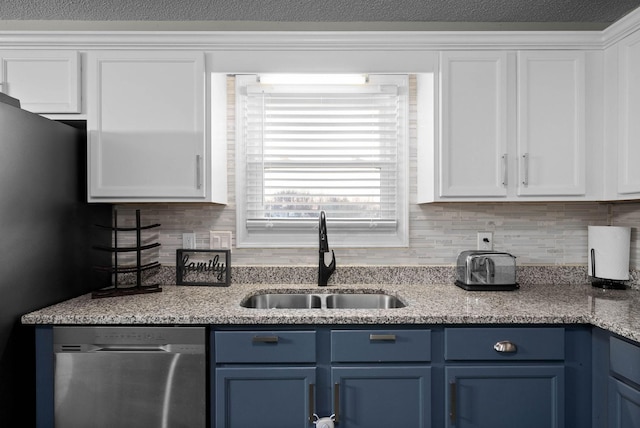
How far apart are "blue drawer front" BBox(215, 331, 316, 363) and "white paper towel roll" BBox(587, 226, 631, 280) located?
1666 millimetres

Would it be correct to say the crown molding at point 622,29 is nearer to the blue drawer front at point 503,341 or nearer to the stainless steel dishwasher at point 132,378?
the blue drawer front at point 503,341

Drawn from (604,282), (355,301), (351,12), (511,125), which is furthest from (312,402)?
(351,12)

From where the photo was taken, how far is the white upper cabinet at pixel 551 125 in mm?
1988

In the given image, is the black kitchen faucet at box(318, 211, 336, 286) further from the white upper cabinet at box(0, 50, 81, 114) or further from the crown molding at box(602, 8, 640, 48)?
the crown molding at box(602, 8, 640, 48)

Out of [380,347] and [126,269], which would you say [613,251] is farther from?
[126,269]

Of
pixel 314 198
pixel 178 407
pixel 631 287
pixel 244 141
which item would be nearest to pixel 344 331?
pixel 178 407

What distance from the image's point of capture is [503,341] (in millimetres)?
1614

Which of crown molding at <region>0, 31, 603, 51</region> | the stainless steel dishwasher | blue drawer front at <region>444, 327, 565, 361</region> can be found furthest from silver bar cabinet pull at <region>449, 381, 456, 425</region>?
crown molding at <region>0, 31, 603, 51</region>

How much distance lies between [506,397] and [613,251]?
1.09 metres

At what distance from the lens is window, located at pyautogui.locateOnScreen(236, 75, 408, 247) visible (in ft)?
7.69

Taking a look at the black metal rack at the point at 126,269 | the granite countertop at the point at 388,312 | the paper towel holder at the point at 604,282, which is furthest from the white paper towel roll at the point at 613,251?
the black metal rack at the point at 126,269

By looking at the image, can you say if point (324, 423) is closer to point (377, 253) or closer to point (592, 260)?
point (377, 253)

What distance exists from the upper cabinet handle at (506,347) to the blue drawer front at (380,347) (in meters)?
0.28

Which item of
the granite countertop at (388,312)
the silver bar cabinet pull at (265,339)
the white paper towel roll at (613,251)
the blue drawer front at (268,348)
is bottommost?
the blue drawer front at (268,348)
